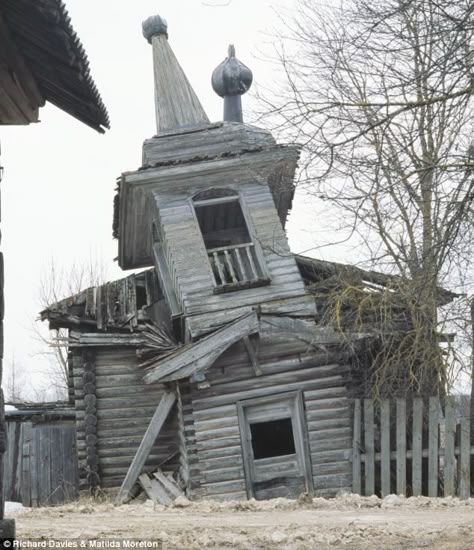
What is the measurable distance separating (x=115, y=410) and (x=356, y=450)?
222 inches

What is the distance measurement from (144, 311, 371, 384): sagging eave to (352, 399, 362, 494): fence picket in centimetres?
124

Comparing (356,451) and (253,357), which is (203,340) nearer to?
(253,357)

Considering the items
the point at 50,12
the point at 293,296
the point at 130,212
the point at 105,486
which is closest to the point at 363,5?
the point at 50,12

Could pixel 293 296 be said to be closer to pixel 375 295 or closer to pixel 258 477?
pixel 375 295

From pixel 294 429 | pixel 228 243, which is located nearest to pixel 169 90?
pixel 228 243

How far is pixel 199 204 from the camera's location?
17672mm

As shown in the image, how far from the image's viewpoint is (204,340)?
15.7m

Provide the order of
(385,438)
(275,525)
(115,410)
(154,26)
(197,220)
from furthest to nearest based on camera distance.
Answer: (154,26) → (115,410) → (197,220) → (385,438) → (275,525)

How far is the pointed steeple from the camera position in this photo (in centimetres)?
2017

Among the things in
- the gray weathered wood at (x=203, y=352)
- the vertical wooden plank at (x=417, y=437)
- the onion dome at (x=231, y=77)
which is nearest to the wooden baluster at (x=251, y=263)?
the gray weathered wood at (x=203, y=352)

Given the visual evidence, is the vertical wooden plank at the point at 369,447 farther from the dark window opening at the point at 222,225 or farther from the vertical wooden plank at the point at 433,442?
the dark window opening at the point at 222,225

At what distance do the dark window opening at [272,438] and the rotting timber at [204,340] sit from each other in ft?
0.27

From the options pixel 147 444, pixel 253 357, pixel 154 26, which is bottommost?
pixel 147 444

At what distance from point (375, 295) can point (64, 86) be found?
800cm
